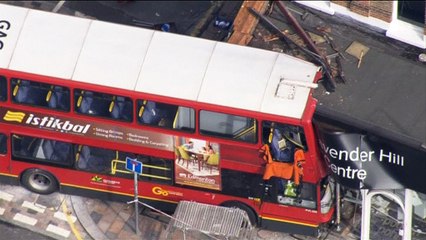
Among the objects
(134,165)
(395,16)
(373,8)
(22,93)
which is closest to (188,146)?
(134,165)

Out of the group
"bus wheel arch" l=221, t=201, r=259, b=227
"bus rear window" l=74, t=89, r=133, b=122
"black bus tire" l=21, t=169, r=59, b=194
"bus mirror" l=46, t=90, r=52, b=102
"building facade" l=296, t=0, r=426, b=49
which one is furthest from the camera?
"building facade" l=296, t=0, r=426, b=49

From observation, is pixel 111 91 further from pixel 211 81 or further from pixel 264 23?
pixel 264 23

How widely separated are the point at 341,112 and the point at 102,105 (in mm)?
5834

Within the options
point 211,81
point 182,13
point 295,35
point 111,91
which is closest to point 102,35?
point 111,91

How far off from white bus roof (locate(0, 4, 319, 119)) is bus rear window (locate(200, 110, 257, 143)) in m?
0.34

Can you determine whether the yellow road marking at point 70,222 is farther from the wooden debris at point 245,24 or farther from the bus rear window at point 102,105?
the wooden debris at point 245,24

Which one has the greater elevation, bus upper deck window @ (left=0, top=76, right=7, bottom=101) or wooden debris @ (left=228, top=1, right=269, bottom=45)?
wooden debris @ (left=228, top=1, right=269, bottom=45)

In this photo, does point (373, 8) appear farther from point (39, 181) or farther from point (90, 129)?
point (39, 181)

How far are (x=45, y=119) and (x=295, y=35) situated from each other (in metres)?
6.83

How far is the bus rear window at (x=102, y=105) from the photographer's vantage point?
23.8 meters

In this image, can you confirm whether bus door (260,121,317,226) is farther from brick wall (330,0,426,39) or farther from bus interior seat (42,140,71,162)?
bus interior seat (42,140,71,162)

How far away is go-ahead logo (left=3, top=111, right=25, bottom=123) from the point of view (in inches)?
961

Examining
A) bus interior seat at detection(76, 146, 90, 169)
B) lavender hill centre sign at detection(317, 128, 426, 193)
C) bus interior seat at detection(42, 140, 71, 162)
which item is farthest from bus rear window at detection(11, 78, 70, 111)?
lavender hill centre sign at detection(317, 128, 426, 193)

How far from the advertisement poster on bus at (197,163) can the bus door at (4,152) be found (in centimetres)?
444
